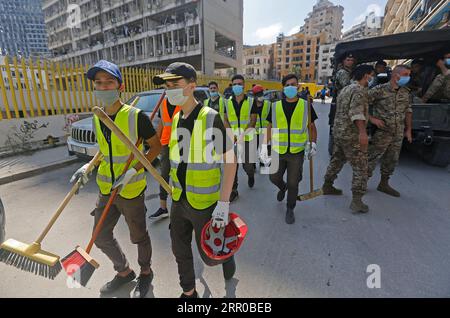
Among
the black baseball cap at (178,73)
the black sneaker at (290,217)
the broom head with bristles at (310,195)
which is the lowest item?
the black sneaker at (290,217)

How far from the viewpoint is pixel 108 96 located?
5.81 ft

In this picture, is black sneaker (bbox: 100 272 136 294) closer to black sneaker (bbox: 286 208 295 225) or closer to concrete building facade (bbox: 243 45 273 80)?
black sneaker (bbox: 286 208 295 225)

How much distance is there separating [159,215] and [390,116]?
3790mm

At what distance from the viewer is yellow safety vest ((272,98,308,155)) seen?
2.96 metres

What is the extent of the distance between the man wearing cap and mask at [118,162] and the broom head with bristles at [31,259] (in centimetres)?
32

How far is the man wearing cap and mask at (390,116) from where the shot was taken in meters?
3.50

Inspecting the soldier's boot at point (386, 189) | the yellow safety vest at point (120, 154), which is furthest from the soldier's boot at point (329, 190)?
the yellow safety vest at point (120, 154)

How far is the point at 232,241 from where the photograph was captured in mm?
1720

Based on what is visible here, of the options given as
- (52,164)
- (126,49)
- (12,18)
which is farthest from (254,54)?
(52,164)

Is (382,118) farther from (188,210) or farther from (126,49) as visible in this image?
(126,49)

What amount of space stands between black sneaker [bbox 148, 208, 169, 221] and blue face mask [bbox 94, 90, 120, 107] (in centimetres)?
188

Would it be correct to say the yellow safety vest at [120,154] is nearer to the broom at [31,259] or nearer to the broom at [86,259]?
the broom at [86,259]

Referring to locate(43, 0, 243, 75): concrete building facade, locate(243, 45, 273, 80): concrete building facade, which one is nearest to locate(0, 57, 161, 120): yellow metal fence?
locate(43, 0, 243, 75): concrete building facade
